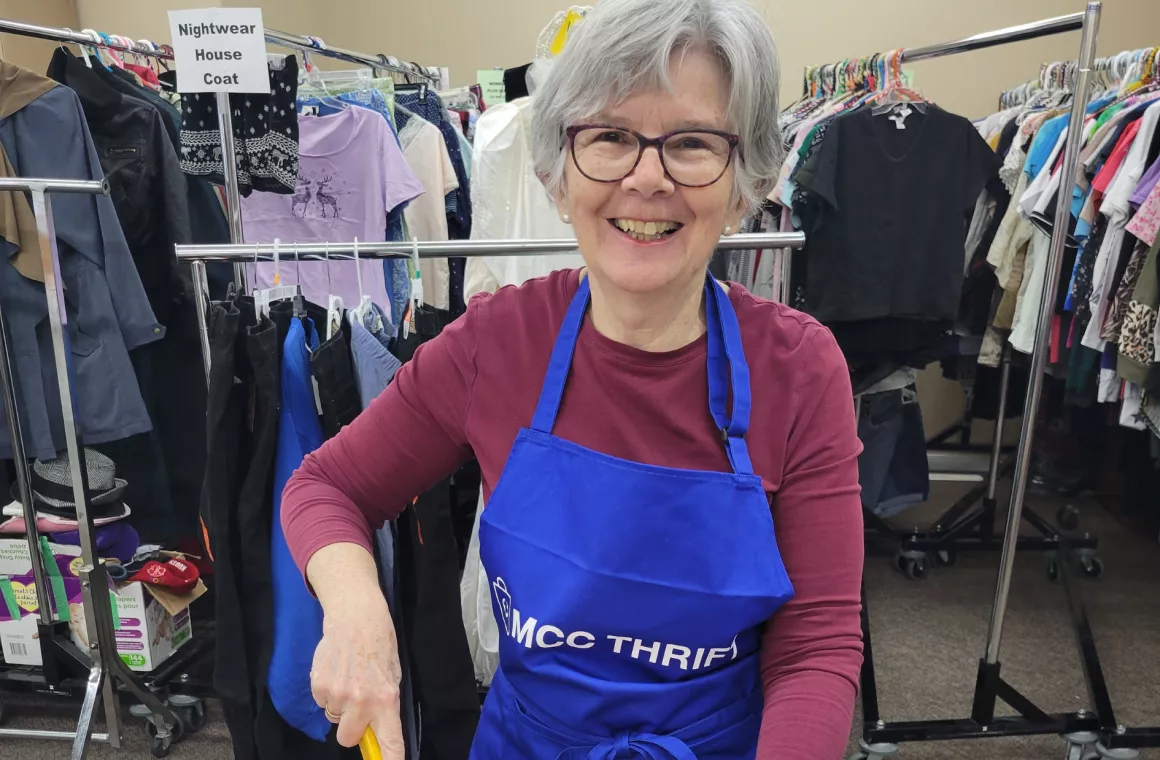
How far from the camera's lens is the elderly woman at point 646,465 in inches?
32.4

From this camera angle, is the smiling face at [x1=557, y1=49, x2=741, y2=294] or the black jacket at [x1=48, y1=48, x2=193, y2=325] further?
the black jacket at [x1=48, y1=48, x2=193, y2=325]

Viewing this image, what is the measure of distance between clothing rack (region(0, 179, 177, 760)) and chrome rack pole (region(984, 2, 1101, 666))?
183 cm

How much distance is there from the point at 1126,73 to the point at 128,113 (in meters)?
2.73

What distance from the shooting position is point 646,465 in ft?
2.88

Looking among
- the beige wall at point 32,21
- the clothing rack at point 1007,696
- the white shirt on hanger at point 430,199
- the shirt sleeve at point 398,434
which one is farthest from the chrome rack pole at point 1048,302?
the beige wall at point 32,21

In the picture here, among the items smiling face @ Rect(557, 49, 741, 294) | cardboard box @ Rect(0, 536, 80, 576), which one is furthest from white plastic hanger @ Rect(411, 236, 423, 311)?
cardboard box @ Rect(0, 536, 80, 576)

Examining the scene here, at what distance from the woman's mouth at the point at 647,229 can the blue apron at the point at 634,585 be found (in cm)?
13

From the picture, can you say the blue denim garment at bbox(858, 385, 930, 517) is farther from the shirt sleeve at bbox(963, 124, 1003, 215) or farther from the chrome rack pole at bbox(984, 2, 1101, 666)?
the chrome rack pole at bbox(984, 2, 1101, 666)

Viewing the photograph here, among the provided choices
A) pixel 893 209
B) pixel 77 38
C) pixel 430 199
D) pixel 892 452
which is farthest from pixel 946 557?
pixel 77 38

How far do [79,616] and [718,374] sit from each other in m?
1.83

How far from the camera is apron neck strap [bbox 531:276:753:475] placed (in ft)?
2.92

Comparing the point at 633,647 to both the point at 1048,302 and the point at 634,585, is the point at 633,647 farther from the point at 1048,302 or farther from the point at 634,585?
the point at 1048,302

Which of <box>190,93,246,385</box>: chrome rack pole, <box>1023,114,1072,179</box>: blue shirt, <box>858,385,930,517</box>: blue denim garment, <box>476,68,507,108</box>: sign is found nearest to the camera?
<box>190,93,246,385</box>: chrome rack pole

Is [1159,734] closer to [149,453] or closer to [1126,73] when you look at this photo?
[1126,73]
